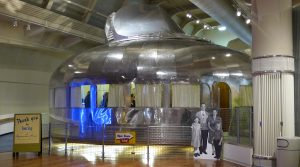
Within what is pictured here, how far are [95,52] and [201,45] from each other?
412cm


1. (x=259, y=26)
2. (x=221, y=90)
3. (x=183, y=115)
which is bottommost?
(x=183, y=115)

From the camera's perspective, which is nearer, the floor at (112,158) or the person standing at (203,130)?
the floor at (112,158)

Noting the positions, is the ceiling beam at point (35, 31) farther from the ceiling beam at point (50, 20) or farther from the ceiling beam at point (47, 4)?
the ceiling beam at point (47, 4)

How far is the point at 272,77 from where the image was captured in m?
8.38

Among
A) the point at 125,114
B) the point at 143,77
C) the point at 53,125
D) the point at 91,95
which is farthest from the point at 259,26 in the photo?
the point at 53,125

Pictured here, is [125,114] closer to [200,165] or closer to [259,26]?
[200,165]

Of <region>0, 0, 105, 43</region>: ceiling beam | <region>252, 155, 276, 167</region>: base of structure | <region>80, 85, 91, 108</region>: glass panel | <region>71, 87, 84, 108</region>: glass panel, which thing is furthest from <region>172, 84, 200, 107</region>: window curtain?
<region>0, 0, 105, 43</region>: ceiling beam

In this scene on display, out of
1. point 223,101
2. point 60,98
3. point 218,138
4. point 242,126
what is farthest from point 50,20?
point 242,126

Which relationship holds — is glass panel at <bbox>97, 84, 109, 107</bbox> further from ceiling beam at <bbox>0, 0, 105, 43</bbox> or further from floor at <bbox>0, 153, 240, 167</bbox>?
ceiling beam at <bbox>0, 0, 105, 43</bbox>

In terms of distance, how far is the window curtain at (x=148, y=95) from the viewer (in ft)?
40.1

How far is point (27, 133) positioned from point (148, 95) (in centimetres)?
411

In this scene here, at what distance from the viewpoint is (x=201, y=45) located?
541 inches

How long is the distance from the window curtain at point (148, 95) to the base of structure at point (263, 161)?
14.0 ft

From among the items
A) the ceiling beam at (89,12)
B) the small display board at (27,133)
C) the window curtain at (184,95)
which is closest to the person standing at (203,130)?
the window curtain at (184,95)
